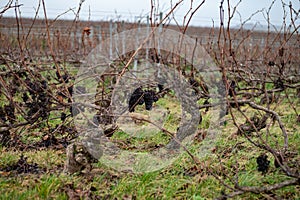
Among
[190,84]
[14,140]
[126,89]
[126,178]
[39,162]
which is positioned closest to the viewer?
[126,178]

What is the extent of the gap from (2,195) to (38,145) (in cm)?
108

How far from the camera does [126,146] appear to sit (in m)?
3.12

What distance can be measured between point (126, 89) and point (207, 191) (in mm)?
1454

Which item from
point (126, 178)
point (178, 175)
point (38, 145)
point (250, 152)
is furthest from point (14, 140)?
point (250, 152)


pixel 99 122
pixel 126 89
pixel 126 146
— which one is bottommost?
pixel 126 146

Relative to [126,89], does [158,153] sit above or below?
below

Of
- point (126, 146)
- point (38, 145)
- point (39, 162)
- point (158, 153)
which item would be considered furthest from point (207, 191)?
point (38, 145)

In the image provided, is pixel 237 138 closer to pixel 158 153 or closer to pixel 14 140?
pixel 158 153

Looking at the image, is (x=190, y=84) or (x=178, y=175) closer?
(x=178, y=175)

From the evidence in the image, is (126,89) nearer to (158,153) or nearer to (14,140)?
(158,153)

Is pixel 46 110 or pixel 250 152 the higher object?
pixel 46 110

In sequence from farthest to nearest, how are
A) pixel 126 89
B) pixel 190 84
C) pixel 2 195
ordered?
1. pixel 190 84
2. pixel 126 89
3. pixel 2 195

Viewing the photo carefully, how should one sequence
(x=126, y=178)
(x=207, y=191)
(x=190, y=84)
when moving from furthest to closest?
1. (x=190, y=84)
2. (x=126, y=178)
3. (x=207, y=191)

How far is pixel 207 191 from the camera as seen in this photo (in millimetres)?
2180
